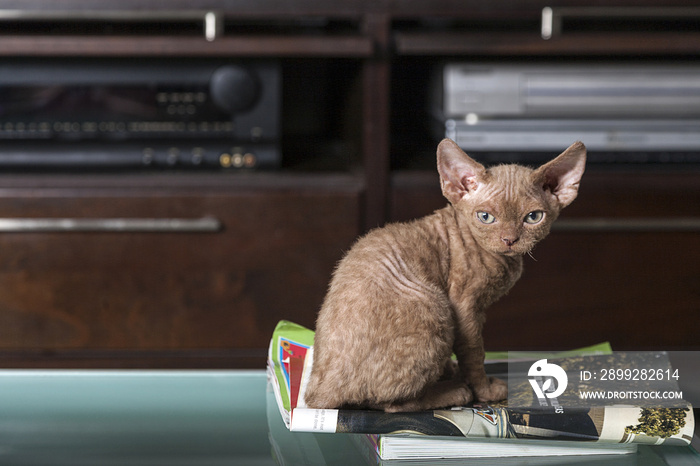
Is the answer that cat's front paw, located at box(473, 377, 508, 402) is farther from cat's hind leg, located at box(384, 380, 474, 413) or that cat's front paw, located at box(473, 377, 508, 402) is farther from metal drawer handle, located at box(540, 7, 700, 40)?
metal drawer handle, located at box(540, 7, 700, 40)

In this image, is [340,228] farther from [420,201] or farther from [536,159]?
[536,159]

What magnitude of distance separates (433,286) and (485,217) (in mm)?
70

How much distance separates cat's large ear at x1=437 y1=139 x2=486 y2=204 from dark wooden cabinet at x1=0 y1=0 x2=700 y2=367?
0.76m

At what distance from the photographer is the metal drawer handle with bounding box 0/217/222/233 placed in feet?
4.53

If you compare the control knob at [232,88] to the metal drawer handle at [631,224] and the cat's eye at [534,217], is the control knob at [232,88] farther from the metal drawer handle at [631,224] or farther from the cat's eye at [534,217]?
→ the cat's eye at [534,217]

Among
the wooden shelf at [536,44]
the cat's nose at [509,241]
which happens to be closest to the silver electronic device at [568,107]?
the wooden shelf at [536,44]

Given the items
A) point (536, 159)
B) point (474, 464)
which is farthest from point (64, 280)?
point (474, 464)

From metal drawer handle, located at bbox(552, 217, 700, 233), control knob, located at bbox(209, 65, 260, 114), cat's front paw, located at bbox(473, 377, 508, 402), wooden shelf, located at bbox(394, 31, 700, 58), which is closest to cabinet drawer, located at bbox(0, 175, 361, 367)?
control knob, located at bbox(209, 65, 260, 114)

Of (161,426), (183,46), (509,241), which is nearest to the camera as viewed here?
(509,241)

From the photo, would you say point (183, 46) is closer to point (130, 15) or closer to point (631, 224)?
point (130, 15)

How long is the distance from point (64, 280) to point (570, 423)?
1025 mm

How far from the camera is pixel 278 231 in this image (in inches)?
55.7

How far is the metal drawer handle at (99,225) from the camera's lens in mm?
1381

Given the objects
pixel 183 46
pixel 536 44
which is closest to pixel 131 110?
pixel 183 46
